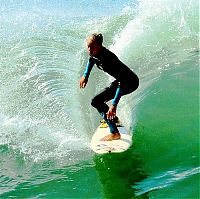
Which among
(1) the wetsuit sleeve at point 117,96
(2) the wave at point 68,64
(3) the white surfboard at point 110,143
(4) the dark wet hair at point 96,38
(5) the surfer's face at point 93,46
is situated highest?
(2) the wave at point 68,64

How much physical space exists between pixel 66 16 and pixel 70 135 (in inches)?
505

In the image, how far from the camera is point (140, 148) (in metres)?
6.65

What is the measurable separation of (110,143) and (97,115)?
1.83 m

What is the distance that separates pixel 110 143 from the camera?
21.8 ft

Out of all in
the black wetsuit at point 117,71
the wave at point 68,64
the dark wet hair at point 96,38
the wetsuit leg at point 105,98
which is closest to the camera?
the dark wet hair at point 96,38

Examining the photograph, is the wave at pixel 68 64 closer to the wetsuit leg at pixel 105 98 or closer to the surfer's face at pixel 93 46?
the wetsuit leg at pixel 105 98

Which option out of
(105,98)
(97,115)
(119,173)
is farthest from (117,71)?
(97,115)

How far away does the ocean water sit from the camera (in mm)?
5836

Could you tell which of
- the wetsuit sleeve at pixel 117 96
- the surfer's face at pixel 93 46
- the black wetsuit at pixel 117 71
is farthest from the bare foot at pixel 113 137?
the surfer's face at pixel 93 46

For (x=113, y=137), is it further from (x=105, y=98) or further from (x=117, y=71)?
(x=117, y=71)

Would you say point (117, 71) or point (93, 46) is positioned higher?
point (93, 46)

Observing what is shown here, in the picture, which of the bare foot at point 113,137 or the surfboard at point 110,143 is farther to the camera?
the bare foot at point 113,137

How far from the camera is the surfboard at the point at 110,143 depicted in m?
6.45

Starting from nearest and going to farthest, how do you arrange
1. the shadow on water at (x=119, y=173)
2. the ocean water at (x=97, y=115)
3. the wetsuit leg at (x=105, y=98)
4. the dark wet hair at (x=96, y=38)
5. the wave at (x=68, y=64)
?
Answer: the shadow on water at (x=119, y=173), the ocean water at (x=97, y=115), the dark wet hair at (x=96, y=38), the wetsuit leg at (x=105, y=98), the wave at (x=68, y=64)
